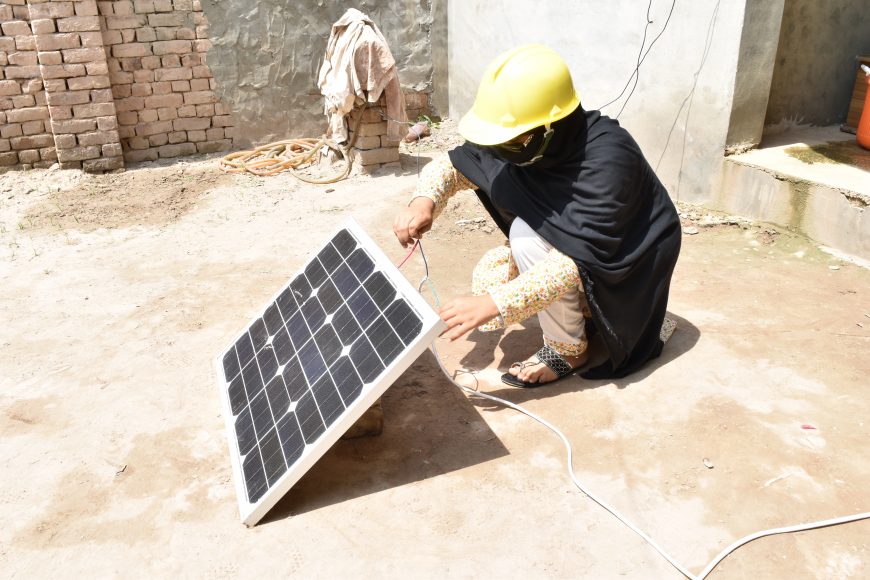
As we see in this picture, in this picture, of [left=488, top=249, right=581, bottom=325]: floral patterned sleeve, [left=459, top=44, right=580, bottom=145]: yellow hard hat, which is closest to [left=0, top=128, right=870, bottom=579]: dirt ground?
[left=488, top=249, right=581, bottom=325]: floral patterned sleeve

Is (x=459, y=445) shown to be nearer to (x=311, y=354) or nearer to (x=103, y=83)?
(x=311, y=354)

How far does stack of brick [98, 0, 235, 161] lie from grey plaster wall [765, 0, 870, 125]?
5036mm

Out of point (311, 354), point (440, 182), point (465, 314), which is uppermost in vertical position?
point (440, 182)

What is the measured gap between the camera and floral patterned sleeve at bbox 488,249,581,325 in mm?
2617

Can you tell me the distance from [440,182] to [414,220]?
0.81 ft

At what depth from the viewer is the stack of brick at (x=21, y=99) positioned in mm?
6027

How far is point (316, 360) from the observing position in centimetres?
255

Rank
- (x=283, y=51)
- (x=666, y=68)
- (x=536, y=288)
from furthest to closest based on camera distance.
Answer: (x=283, y=51) < (x=666, y=68) < (x=536, y=288)

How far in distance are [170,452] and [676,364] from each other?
219cm

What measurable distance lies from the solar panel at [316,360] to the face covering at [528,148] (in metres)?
0.62

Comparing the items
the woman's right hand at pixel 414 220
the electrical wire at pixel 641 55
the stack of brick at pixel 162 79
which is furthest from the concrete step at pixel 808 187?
the stack of brick at pixel 162 79

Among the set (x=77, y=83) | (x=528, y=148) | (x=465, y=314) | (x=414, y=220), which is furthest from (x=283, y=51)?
(x=465, y=314)

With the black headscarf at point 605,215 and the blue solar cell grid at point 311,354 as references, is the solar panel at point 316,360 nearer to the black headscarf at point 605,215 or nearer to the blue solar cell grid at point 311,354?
the blue solar cell grid at point 311,354

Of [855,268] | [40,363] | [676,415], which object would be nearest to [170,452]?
[40,363]
